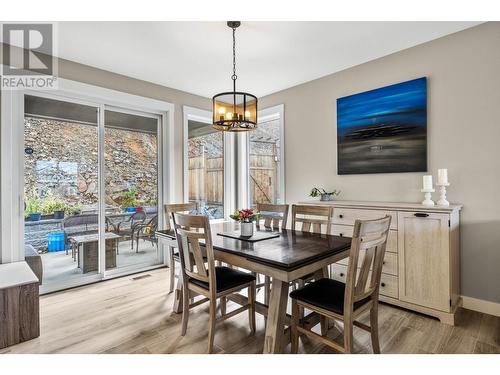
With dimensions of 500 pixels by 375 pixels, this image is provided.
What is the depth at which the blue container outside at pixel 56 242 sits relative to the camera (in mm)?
3170

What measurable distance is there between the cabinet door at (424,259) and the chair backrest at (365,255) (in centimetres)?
96

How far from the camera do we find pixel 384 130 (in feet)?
10.3

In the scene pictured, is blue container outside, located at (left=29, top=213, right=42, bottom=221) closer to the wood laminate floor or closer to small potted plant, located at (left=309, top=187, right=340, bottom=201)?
the wood laminate floor

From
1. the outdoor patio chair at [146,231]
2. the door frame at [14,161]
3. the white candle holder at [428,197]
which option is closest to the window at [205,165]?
the outdoor patio chair at [146,231]

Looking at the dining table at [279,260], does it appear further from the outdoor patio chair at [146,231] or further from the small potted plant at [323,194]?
the outdoor patio chair at [146,231]

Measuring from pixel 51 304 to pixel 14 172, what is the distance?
4.73 ft

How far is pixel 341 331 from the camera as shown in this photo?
7.38 ft

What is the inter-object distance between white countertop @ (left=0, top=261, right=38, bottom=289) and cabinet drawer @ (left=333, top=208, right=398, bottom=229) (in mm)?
2952

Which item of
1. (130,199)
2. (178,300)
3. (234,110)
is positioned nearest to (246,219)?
(234,110)

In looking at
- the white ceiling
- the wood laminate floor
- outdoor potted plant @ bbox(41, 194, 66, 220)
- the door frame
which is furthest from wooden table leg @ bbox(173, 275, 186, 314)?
the white ceiling

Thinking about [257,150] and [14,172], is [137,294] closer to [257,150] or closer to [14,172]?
[14,172]

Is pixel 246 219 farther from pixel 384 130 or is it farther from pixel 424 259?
pixel 384 130

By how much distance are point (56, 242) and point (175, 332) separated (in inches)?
79.6
